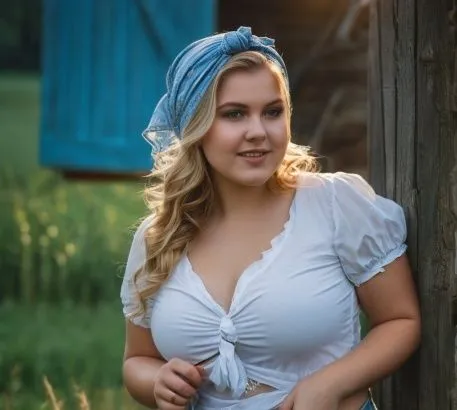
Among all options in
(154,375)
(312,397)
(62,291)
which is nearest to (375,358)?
(312,397)

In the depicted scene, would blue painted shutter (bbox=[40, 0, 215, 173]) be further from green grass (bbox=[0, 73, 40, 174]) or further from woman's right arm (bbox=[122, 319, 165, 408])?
woman's right arm (bbox=[122, 319, 165, 408])

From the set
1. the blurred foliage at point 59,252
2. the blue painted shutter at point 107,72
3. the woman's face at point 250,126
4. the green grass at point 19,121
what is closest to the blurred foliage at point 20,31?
the green grass at point 19,121

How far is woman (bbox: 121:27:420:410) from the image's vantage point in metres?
3.36

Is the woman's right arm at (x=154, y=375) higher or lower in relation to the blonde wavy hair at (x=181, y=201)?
lower

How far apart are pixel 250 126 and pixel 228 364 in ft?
1.88

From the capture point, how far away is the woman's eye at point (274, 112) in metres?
3.41

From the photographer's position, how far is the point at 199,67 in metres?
3.44

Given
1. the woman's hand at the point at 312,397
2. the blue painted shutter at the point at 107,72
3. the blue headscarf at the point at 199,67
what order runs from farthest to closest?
1. the blue painted shutter at the point at 107,72
2. the blue headscarf at the point at 199,67
3. the woman's hand at the point at 312,397

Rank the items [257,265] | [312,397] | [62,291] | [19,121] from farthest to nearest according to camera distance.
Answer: [19,121]
[62,291]
[257,265]
[312,397]

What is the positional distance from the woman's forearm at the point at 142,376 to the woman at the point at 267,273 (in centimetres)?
12

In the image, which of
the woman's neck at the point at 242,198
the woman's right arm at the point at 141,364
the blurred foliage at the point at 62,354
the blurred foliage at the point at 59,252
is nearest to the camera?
the woman's neck at the point at 242,198

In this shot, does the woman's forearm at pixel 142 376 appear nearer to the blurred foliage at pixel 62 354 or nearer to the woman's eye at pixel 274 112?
the woman's eye at pixel 274 112

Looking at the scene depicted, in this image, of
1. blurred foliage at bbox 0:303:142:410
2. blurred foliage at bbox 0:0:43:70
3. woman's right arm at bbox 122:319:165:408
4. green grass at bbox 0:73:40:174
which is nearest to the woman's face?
woman's right arm at bbox 122:319:165:408

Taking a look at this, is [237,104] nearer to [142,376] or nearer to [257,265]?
[257,265]
